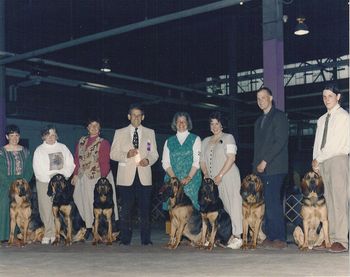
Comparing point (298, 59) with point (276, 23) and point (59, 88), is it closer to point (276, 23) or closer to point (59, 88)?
point (59, 88)

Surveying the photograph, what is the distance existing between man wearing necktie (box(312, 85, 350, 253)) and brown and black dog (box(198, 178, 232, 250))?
114 centimetres

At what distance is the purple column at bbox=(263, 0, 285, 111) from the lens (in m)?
6.78

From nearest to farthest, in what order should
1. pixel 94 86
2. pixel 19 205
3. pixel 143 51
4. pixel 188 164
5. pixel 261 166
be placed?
1. pixel 261 166
2. pixel 188 164
3. pixel 19 205
4. pixel 94 86
5. pixel 143 51

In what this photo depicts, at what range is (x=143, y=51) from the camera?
53.4 feet

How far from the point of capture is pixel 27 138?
18422 mm

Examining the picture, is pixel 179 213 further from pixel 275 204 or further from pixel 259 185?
pixel 275 204

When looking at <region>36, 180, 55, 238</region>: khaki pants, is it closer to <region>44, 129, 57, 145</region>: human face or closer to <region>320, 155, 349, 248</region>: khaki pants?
<region>44, 129, 57, 145</region>: human face

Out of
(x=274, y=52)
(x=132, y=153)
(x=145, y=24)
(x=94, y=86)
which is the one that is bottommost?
(x=132, y=153)

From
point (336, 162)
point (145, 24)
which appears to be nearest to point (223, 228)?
point (336, 162)

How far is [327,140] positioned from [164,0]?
6.44m

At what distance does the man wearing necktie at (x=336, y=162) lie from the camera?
205 inches

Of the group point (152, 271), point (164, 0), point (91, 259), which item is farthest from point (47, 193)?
point (164, 0)

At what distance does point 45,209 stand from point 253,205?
2.67m

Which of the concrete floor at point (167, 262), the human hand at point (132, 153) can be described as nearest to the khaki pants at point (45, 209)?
the concrete floor at point (167, 262)
